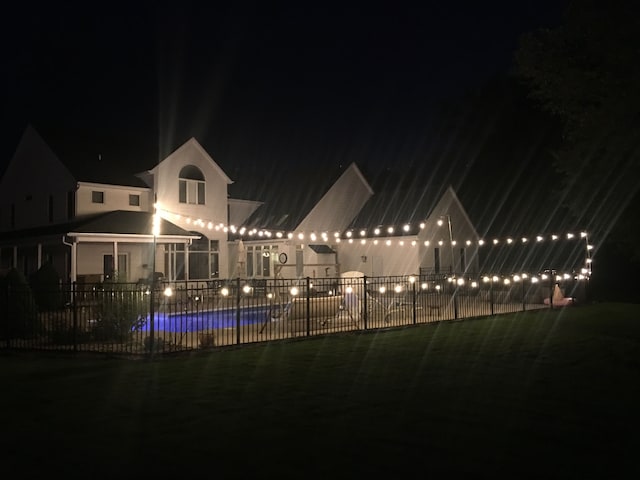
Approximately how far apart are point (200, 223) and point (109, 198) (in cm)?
467

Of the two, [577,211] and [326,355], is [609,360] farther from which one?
[577,211]

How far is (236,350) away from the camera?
1192 cm

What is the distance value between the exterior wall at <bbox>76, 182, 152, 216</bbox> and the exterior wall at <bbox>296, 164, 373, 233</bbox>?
840cm

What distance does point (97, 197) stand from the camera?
24.1 metres

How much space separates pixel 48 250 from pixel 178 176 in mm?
6339

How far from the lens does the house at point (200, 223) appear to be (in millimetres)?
23531

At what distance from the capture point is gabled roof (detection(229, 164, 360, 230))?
31.6 m

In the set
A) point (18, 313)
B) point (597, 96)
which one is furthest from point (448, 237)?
point (18, 313)

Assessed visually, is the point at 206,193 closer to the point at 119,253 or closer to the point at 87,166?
the point at 119,253

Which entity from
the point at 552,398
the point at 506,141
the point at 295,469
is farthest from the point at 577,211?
the point at 506,141

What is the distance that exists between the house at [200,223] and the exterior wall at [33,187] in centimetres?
5

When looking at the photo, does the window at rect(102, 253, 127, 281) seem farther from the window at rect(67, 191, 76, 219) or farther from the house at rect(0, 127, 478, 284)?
the window at rect(67, 191, 76, 219)

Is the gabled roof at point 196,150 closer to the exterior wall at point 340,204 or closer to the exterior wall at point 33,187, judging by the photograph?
the exterior wall at point 33,187

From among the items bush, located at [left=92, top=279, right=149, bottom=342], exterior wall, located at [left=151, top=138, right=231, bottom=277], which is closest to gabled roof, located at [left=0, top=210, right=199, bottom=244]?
exterior wall, located at [left=151, top=138, right=231, bottom=277]
